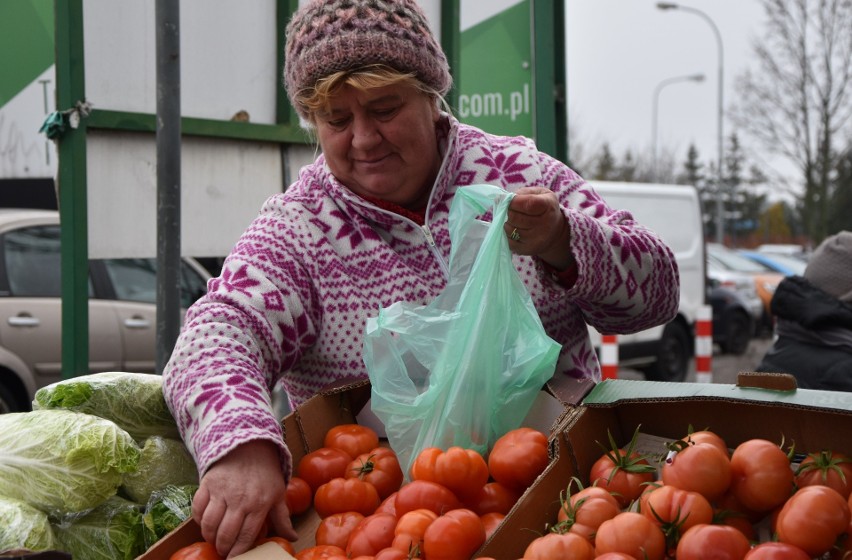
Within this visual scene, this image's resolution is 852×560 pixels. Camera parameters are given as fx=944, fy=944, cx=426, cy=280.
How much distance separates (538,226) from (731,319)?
37.7 feet

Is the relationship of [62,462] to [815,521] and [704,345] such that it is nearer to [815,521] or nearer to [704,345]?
[815,521]

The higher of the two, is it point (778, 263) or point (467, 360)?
point (467, 360)

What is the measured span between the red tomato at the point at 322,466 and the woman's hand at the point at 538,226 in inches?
22.4

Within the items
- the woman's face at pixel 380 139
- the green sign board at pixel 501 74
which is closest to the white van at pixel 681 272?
the green sign board at pixel 501 74

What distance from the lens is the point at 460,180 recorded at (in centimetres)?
227

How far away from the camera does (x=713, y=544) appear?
4.56ft

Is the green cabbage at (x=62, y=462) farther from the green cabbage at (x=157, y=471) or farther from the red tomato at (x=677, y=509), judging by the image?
the red tomato at (x=677, y=509)

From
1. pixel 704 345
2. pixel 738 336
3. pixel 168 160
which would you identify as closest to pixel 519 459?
pixel 168 160

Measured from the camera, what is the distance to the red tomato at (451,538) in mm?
1553

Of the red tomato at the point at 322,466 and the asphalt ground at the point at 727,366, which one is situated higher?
the red tomato at the point at 322,466

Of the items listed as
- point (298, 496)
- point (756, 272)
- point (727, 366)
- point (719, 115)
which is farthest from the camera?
point (719, 115)

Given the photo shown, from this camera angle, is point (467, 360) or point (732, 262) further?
point (732, 262)

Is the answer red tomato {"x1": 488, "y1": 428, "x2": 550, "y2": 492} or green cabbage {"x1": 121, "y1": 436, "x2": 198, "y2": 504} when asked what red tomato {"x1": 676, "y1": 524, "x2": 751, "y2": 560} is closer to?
red tomato {"x1": 488, "y1": 428, "x2": 550, "y2": 492}

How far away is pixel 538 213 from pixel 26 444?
1.12 metres
